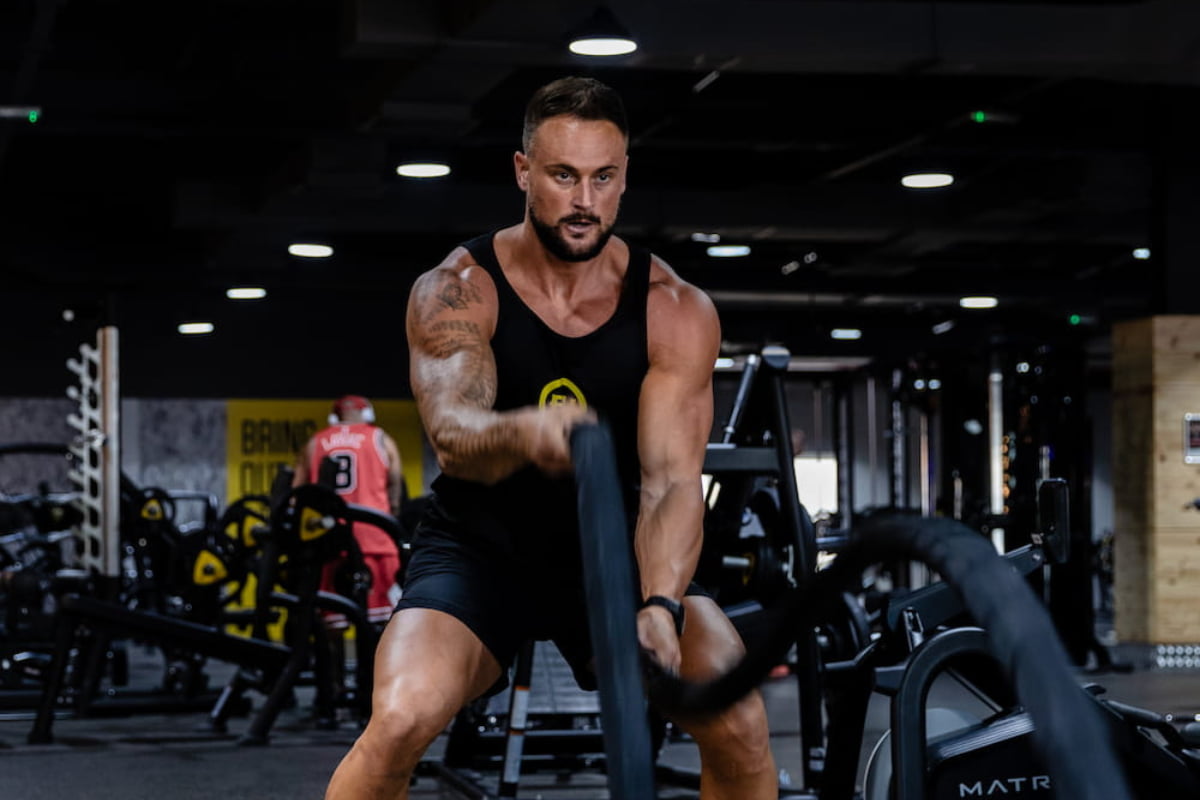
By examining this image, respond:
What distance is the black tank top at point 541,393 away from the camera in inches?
95.2

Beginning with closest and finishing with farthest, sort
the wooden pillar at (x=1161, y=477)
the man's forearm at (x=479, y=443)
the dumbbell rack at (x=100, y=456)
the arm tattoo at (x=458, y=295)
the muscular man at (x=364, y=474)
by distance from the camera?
the man's forearm at (x=479, y=443) → the arm tattoo at (x=458, y=295) → the muscular man at (x=364, y=474) → the dumbbell rack at (x=100, y=456) → the wooden pillar at (x=1161, y=477)

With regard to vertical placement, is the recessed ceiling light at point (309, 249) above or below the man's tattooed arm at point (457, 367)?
above

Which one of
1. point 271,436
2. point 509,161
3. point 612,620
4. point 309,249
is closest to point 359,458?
point 509,161

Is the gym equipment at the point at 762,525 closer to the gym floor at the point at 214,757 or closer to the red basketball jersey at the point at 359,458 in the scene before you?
the gym floor at the point at 214,757

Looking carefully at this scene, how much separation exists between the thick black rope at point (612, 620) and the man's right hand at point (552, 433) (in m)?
0.04

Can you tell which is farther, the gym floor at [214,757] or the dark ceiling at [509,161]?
the dark ceiling at [509,161]

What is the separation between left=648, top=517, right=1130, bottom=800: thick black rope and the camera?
1.14 m

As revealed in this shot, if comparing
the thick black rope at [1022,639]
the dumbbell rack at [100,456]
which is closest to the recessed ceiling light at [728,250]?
the dumbbell rack at [100,456]

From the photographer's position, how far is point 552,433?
174 centimetres

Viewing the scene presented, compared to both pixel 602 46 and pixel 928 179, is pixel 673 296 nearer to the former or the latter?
pixel 602 46

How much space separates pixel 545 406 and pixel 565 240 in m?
0.26

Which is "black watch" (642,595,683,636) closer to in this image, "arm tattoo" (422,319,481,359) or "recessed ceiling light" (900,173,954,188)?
"arm tattoo" (422,319,481,359)

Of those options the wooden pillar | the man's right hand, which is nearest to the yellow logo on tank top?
the man's right hand

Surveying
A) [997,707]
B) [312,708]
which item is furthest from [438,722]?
[312,708]
